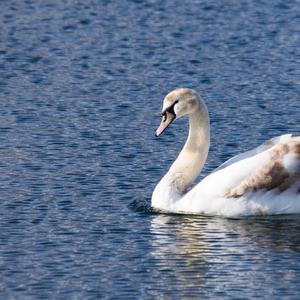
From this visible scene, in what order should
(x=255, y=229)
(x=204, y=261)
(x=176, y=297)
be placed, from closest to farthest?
(x=176, y=297) → (x=204, y=261) → (x=255, y=229)

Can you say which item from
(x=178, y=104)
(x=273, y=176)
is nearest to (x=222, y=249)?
(x=273, y=176)

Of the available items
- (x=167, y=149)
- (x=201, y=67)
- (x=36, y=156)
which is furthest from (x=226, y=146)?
(x=201, y=67)

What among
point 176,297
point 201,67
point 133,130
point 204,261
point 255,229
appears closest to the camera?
point 176,297

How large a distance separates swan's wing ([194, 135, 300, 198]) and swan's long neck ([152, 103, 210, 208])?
58 centimetres

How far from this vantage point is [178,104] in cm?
2019

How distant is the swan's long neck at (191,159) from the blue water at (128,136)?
1.46 ft

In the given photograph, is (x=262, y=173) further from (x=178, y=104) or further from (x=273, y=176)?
(x=178, y=104)

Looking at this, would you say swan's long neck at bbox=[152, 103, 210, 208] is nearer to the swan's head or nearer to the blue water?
the swan's head

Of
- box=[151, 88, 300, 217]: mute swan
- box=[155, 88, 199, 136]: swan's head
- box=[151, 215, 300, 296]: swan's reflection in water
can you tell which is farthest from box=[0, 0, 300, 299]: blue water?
box=[155, 88, 199, 136]: swan's head

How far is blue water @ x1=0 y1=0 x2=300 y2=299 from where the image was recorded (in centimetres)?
1702

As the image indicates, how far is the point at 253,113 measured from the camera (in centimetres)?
2447

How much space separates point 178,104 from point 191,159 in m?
0.83

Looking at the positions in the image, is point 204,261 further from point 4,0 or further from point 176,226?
point 4,0

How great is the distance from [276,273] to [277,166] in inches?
118
